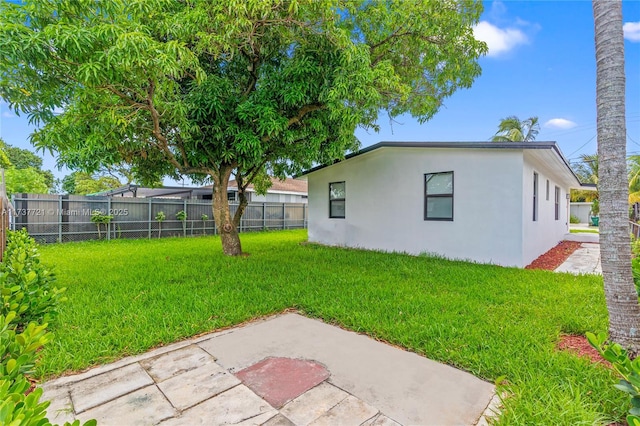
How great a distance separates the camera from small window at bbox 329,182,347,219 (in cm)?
1033

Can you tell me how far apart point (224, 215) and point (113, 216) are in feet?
21.9

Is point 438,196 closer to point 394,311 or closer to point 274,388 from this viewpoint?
point 394,311

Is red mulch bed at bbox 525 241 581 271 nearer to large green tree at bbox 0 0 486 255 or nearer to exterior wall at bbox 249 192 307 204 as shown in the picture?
large green tree at bbox 0 0 486 255

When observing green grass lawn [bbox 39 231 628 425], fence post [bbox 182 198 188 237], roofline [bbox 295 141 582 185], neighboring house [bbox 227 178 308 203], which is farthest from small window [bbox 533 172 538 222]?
neighboring house [bbox 227 178 308 203]

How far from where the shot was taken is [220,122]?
621cm

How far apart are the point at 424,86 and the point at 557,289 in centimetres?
594

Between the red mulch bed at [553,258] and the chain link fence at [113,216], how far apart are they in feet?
40.9

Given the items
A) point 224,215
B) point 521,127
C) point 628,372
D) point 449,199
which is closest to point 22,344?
point 628,372

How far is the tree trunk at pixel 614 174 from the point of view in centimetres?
246

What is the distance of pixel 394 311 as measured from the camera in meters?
3.88

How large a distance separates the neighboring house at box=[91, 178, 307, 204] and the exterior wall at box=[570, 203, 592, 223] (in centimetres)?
2242

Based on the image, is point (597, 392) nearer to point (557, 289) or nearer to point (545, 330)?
point (545, 330)

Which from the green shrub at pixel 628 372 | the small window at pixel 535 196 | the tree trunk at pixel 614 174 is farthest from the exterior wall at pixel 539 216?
the green shrub at pixel 628 372

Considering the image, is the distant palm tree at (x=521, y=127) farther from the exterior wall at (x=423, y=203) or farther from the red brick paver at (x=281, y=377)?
the red brick paver at (x=281, y=377)
